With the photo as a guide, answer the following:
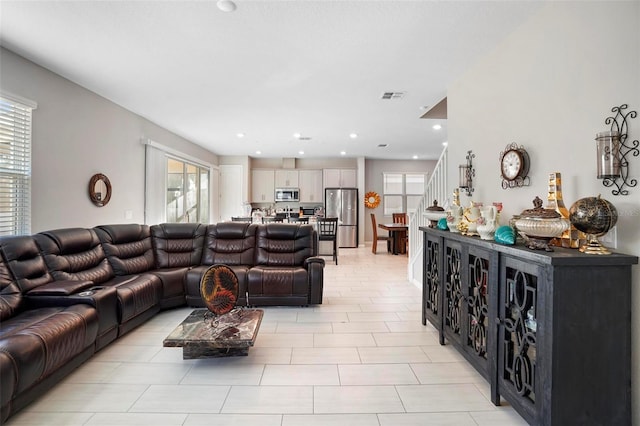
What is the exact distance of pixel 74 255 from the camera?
3.15 metres

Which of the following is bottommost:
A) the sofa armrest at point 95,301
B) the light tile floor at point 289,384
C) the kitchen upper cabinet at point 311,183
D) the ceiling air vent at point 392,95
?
the light tile floor at point 289,384

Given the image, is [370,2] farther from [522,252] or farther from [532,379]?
[532,379]

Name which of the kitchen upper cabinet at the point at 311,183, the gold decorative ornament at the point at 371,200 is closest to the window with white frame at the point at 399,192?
the gold decorative ornament at the point at 371,200

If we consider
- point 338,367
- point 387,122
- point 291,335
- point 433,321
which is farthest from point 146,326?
point 387,122

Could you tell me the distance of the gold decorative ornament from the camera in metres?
9.58

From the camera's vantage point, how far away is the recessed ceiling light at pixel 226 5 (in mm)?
2224

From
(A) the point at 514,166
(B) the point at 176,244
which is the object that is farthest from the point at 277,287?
(A) the point at 514,166

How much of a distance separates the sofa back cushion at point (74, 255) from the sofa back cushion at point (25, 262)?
75 mm

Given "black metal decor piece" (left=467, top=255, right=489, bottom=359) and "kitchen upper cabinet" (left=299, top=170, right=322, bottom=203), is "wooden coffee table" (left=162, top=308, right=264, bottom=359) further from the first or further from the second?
"kitchen upper cabinet" (left=299, top=170, right=322, bottom=203)

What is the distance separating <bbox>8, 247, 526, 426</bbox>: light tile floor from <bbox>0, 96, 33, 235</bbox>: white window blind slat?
5.27 feet

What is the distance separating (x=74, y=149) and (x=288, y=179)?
5.96 m

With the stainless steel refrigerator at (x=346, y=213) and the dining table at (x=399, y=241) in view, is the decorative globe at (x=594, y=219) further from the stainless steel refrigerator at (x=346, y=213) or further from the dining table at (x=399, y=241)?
the stainless steel refrigerator at (x=346, y=213)

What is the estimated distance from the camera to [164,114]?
5043 millimetres

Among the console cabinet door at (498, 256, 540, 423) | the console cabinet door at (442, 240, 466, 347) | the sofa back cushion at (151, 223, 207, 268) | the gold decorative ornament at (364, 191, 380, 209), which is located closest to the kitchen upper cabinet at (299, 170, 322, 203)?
the gold decorative ornament at (364, 191, 380, 209)
